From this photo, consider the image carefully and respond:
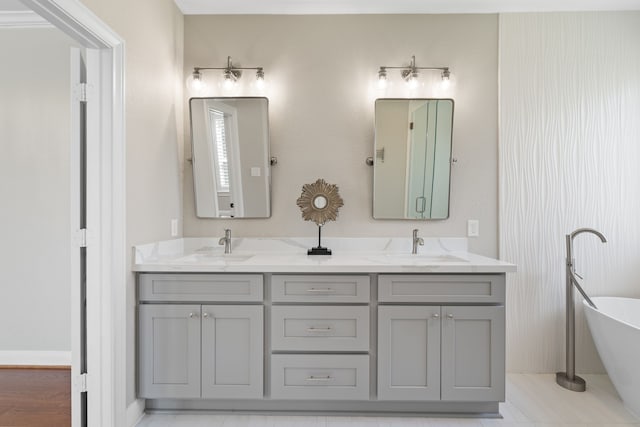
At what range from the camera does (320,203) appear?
103 inches

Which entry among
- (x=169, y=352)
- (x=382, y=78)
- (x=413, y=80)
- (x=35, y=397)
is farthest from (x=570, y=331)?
(x=35, y=397)

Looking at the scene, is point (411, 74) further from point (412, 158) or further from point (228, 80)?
point (228, 80)

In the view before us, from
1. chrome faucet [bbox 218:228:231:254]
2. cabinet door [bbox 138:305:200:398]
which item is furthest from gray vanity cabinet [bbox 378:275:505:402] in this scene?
chrome faucet [bbox 218:228:231:254]

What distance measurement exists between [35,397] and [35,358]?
590 mm

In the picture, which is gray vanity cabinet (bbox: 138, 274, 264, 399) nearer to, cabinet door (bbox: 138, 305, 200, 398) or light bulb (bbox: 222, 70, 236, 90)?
cabinet door (bbox: 138, 305, 200, 398)

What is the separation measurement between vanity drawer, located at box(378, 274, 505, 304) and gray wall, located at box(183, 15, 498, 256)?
66 cm

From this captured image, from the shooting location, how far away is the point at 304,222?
2.69 meters

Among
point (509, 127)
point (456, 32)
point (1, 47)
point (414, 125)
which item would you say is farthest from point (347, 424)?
point (1, 47)

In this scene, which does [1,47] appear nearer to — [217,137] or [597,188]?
[217,137]

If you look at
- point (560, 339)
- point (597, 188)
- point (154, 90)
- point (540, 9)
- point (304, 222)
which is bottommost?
point (560, 339)

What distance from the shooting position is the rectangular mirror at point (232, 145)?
263cm

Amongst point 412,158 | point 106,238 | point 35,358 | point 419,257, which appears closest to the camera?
point 106,238

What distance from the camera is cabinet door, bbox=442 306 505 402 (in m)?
2.04

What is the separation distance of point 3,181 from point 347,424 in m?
2.96
